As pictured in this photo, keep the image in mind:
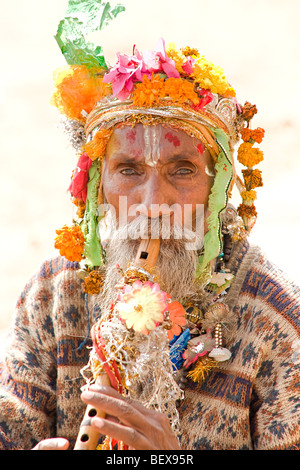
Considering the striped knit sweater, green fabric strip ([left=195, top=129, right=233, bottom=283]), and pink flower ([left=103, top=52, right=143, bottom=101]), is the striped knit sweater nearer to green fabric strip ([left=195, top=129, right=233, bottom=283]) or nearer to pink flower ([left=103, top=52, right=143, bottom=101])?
green fabric strip ([left=195, top=129, right=233, bottom=283])

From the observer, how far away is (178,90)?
12.3 ft

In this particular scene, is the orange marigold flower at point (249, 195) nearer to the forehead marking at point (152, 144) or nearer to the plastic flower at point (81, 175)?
the forehead marking at point (152, 144)

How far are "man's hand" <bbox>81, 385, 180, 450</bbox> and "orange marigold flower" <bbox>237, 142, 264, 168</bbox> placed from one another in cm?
178

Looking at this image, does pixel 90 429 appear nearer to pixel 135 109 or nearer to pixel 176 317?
pixel 176 317

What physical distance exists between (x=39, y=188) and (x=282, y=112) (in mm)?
5008

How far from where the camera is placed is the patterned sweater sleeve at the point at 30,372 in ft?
12.9

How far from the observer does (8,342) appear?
4.27 metres

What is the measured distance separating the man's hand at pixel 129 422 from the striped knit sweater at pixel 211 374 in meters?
0.77

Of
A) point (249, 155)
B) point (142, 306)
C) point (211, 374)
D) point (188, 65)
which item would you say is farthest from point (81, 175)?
point (211, 374)

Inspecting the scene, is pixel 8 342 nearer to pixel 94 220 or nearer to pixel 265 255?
pixel 94 220

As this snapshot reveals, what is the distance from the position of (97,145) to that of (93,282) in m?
0.81

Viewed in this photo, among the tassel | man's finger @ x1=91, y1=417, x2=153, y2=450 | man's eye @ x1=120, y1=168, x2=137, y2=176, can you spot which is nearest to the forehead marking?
man's eye @ x1=120, y1=168, x2=137, y2=176

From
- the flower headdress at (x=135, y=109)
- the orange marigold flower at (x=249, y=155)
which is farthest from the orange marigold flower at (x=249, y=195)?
the orange marigold flower at (x=249, y=155)

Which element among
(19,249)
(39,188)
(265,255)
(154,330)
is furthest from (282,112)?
(154,330)
